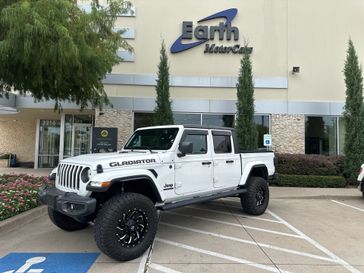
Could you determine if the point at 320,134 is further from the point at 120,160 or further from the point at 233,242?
the point at 120,160

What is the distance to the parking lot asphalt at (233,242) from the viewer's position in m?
4.53

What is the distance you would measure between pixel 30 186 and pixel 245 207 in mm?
5462

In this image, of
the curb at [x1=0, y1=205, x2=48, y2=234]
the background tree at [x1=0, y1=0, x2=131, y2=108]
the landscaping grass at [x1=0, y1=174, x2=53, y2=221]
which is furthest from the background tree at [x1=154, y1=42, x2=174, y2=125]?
the curb at [x1=0, y1=205, x2=48, y2=234]

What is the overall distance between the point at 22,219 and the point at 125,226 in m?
3.05

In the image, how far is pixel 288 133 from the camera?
49.9 feet

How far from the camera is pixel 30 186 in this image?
8.23 meters

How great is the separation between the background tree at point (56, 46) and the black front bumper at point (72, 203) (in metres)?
3.22

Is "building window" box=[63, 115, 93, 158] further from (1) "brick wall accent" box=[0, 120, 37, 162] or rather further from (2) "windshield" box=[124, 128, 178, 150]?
(2) "windshield" box=[124, 128, 178, 150]

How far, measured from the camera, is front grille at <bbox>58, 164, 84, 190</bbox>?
4883 mm

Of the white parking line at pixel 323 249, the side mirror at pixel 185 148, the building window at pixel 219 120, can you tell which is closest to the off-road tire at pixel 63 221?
the side mirror at pixel 185 148

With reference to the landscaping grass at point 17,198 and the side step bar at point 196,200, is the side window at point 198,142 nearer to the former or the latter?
the side step bar at point 196,200

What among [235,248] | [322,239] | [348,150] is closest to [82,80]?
[235,248]

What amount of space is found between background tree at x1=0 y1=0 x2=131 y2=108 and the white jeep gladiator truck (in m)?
2.51

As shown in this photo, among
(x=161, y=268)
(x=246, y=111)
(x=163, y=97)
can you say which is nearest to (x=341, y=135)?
(x=246, y=111)
